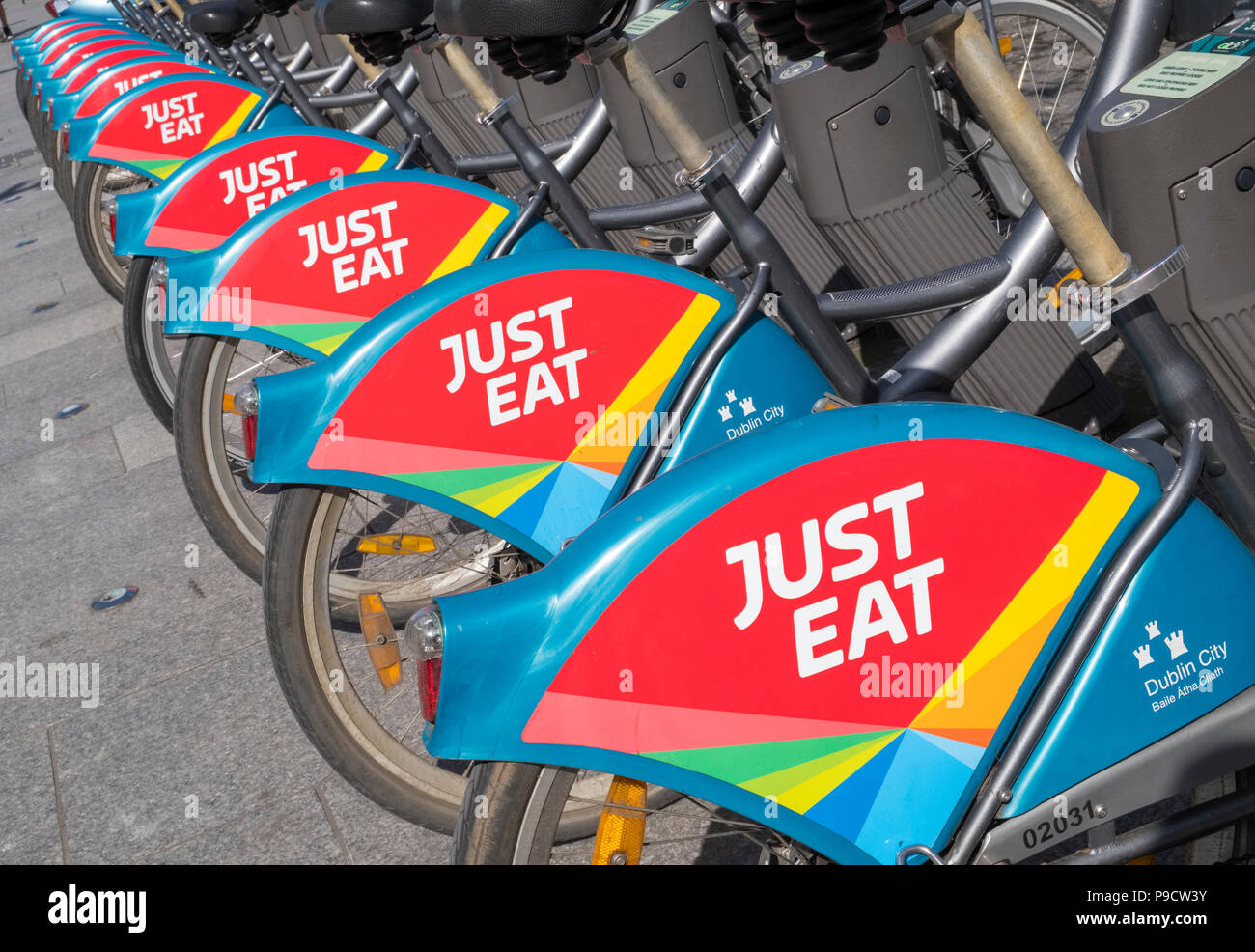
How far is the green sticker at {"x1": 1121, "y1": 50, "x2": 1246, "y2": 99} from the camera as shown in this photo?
1.82 metres

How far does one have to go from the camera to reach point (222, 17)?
575 cm

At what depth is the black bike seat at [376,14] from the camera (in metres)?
3.20

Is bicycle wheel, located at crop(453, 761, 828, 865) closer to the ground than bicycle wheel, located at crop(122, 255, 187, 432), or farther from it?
farther from it

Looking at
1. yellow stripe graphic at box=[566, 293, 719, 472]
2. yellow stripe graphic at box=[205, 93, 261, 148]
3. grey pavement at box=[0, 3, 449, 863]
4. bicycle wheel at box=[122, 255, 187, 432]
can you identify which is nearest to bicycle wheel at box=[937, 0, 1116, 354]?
yellow stripe graphic at box=[566, 293, 719, 472]

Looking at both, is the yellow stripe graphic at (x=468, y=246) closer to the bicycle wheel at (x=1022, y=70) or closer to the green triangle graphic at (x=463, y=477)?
the green triangle graphic at (x=463, y=477)

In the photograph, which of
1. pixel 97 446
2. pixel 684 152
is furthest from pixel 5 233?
pixel 684 152

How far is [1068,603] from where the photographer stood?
1551 mm

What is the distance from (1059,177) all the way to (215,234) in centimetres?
309

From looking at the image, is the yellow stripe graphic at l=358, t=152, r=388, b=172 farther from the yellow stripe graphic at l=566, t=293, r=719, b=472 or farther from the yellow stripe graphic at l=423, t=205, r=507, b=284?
the yellow stripe graphic at l=566, t=293, r=719, b=472

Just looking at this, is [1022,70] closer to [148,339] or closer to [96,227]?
[148,339]

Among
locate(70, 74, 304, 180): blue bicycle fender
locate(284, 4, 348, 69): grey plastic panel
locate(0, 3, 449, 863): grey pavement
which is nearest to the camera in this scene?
locate(0, 3, 449, 863): grey pavement

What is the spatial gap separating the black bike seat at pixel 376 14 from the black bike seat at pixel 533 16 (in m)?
1.10

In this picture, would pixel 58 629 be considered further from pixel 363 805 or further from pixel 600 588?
pixel 600 588

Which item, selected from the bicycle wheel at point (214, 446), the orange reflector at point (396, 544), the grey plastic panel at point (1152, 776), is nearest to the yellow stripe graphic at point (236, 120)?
the bicycle wheel at point (214, 446)
